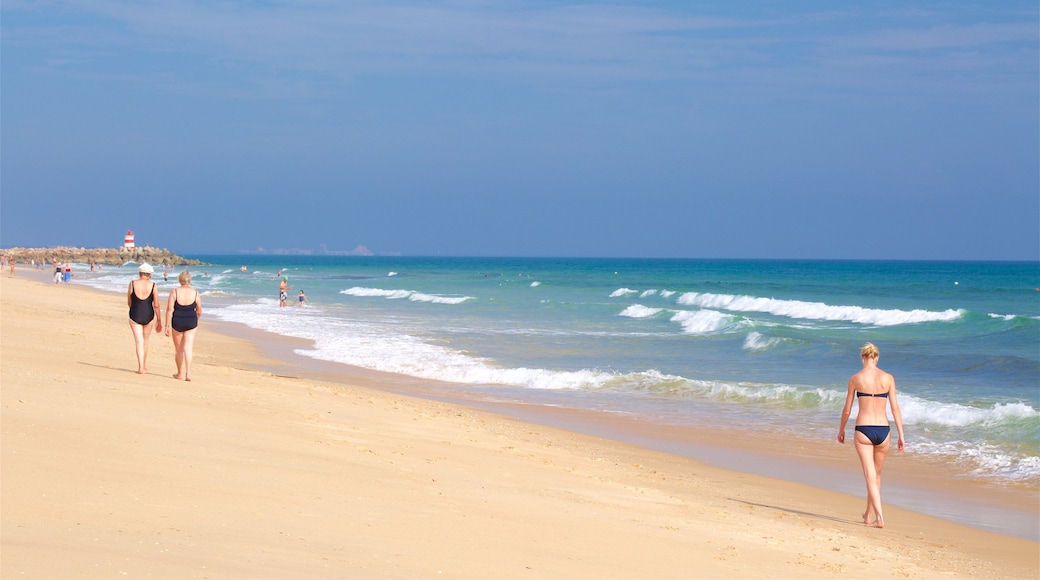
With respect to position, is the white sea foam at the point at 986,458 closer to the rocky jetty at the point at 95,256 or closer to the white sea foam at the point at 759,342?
the white sea foam at the point at 759,342

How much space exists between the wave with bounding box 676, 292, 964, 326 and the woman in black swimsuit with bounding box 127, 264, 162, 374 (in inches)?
1201

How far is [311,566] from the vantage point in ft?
15.2

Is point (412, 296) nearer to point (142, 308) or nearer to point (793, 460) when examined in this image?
point (142, 308)

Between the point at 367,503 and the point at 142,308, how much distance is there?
626 centimetres

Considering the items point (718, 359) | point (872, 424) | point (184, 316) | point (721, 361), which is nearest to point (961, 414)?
Answer: point (872, 424)

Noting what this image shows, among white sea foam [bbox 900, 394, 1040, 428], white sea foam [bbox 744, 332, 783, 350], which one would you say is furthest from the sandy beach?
white sea foam [bbox 744, 332, 783, 350]

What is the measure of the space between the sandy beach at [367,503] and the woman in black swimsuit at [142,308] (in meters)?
0.45

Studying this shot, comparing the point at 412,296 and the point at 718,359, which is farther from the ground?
the point at 718,359

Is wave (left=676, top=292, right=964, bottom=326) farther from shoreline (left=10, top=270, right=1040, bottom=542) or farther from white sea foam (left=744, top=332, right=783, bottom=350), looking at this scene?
shoreline (left=10, top=270, right=1040, bottom=542)

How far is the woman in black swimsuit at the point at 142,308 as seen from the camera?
11125 millimetres

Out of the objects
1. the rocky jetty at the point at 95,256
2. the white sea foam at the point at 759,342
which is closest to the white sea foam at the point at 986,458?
the white sea foam at the point at 759,342

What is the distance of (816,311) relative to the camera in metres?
41.7

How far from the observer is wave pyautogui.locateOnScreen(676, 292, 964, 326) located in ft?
120

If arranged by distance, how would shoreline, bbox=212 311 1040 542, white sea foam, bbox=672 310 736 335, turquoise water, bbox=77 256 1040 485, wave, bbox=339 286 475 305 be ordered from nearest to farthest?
shoreline, bbox=212 311 1040 542, turquoise water, bbox=77 256 1040 485, white sea foam, bbox=672 310 736 335, wave, bbox=339 286 475 305
